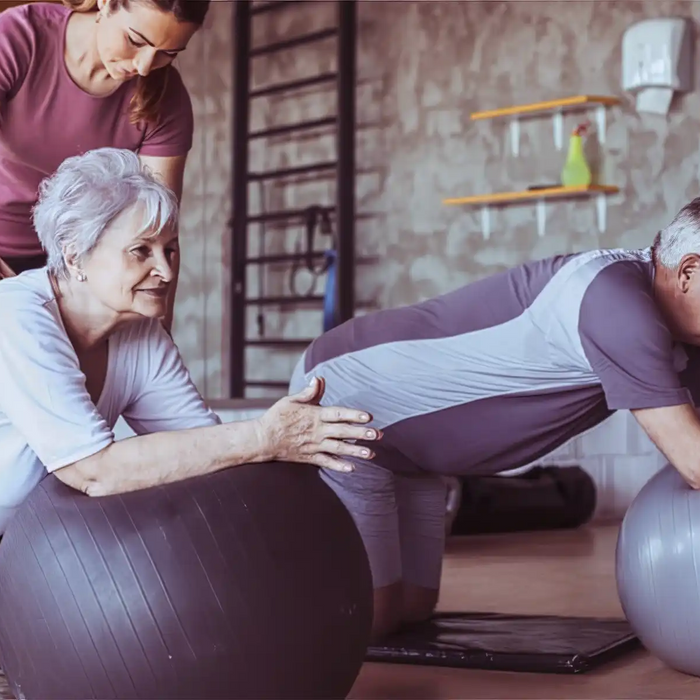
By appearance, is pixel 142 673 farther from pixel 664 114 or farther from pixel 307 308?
pixel 307 308

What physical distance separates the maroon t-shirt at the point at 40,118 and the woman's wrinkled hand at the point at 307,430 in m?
0.98

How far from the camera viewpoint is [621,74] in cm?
492

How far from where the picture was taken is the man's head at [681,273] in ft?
6.69

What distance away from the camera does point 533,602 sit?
301 centimetres

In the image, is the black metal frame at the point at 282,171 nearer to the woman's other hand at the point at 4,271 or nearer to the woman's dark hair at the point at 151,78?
the woman's dark hair at the point at 151,78

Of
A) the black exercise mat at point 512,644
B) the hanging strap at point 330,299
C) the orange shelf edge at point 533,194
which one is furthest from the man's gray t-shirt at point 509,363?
the hanging strap at point 330,299

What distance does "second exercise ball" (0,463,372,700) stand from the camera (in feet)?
5.16

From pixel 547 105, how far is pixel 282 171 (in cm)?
154

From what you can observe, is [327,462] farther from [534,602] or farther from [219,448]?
[534,602]

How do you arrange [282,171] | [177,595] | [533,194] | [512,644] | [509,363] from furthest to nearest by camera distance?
1. [282,171]
2. [533,194]
3. [512,644]
4. [509,363]
5. [177,595]

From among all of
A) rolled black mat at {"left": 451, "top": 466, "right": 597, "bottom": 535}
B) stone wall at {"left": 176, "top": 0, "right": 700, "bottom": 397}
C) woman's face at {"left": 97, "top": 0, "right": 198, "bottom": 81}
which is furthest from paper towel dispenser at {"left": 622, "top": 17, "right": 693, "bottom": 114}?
woman's face at {"left": 97, "top": 0, "right": 198, "bottom": 81}

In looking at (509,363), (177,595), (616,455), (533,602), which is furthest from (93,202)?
(616,455)

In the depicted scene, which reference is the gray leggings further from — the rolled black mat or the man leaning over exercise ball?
the rolled black mat

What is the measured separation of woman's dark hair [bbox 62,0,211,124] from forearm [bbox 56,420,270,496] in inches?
37.9
